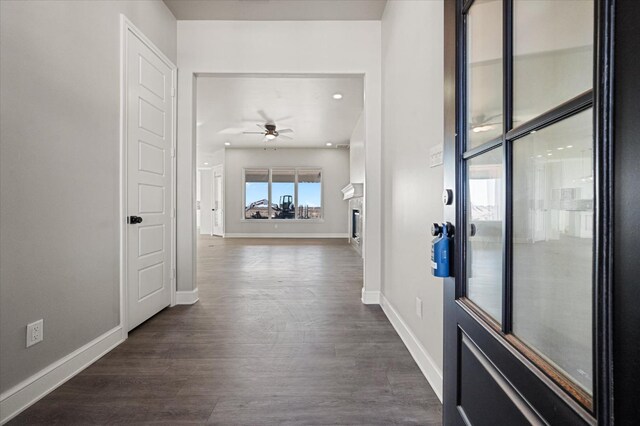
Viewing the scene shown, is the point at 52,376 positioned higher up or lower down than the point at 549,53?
lower down

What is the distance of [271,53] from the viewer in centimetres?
335

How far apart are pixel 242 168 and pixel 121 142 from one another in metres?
8.47

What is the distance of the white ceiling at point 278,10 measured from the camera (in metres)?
3.07

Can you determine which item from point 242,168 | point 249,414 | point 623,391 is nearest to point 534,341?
point 623,391

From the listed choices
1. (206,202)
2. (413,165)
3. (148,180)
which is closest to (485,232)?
(413,165)

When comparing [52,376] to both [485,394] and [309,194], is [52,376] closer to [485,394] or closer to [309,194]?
[485,394]

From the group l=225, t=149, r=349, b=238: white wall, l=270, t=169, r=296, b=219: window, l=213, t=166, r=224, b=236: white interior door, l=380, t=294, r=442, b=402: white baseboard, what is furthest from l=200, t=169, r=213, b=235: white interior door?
l=380, t=294, r=442, b=402: white baseboard

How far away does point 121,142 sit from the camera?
243 cm

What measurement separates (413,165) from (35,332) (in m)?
2.42

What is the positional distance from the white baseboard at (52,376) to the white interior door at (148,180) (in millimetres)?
326

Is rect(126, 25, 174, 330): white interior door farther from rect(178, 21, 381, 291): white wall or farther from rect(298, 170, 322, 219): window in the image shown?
rect(298, 170, 322, 219): window

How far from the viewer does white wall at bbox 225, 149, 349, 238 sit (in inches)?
423

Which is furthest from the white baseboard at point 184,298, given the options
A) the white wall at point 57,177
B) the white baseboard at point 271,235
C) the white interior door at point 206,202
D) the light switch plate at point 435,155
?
the white interior door at point 206,202

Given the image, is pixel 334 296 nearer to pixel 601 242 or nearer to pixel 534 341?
pixel 534 341
